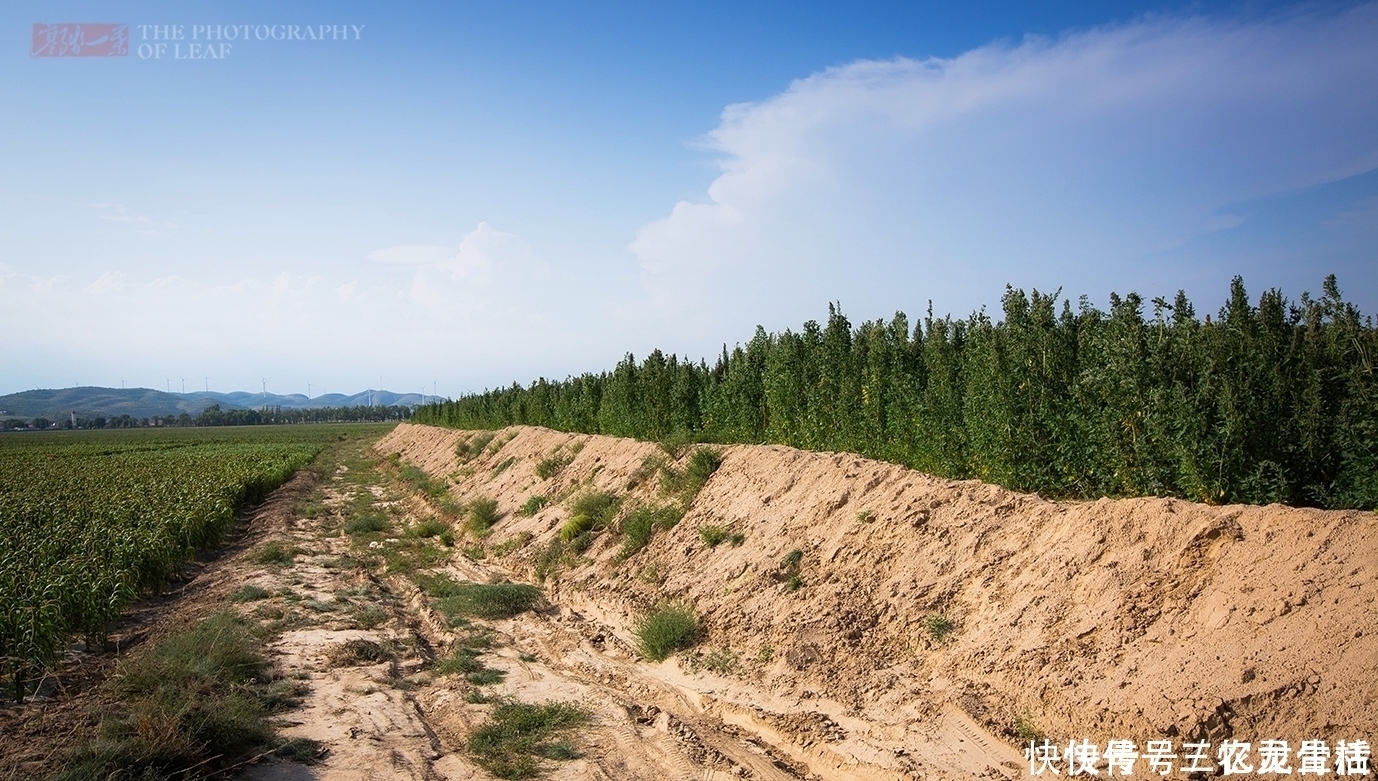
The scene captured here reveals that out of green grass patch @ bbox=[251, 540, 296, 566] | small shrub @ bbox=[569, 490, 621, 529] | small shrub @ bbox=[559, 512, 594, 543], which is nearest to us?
small shrub @ bbox=[559, 512, 594, 543]

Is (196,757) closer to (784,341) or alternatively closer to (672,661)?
(672,661)

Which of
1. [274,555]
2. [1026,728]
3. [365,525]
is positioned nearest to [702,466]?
[1026,728]

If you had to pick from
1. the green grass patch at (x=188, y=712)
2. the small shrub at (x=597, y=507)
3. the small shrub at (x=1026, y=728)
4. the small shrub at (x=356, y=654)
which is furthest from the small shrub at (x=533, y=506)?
the small shrub at (x=1026, y=728)

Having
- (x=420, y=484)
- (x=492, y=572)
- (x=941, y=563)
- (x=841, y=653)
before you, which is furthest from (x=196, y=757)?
(x=420, y=484)

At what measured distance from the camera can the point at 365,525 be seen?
20.9m

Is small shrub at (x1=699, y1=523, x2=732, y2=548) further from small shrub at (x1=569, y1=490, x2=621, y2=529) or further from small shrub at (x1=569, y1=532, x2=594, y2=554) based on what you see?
small shrub at (x1=569, y1=490, x2=621, y2=529)

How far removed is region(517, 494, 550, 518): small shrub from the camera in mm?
19047

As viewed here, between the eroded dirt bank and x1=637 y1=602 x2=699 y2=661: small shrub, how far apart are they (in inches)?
9.1

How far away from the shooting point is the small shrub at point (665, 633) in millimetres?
9812

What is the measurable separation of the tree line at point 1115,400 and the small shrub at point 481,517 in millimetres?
8501

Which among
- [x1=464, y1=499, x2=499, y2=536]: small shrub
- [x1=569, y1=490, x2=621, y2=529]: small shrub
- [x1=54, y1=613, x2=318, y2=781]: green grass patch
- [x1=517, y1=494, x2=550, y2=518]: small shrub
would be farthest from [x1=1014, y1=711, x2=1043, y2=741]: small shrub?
[x1=464, y1=499, x2=499, y2=536]: small shrub

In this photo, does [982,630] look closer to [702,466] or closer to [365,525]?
[702,466]

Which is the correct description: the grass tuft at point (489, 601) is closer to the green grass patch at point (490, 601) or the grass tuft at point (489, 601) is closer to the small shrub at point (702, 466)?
the green grass patch at point (490, 601)

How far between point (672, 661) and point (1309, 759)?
253 inches
